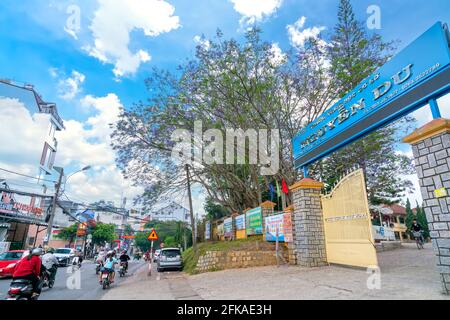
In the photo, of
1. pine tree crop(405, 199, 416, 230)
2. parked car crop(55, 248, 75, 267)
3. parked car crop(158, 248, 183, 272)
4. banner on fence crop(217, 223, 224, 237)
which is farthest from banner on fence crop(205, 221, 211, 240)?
pine tree crop(405, 199, 416, 230)

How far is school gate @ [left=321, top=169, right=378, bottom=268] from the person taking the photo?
20.5 feet

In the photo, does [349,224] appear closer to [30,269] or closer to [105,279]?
[30,269]

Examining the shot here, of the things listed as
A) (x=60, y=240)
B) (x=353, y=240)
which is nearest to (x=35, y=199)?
(x=60, y=240)

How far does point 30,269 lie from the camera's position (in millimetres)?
5723

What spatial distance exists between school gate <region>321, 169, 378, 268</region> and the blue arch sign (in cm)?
130

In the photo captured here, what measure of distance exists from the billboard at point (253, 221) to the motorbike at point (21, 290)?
832 centimetres

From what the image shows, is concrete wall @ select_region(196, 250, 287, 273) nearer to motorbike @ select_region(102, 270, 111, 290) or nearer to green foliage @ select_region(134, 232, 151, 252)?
motorbike @ select_region(102, 270, 111, 290)

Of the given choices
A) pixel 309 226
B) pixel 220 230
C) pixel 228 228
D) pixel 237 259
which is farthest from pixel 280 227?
pixel 220 230

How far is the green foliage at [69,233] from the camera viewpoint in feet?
112

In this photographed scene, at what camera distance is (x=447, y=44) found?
15.0ft

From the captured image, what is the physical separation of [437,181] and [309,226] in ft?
13.7

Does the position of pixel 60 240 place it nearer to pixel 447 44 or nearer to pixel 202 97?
pixel 202 97

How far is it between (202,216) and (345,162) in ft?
60.3

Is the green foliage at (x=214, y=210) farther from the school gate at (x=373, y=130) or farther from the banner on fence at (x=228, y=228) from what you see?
the school gate at (x=373, y=130)
